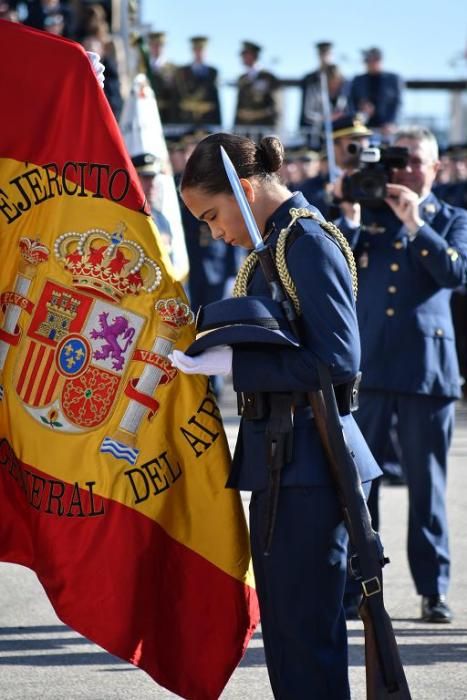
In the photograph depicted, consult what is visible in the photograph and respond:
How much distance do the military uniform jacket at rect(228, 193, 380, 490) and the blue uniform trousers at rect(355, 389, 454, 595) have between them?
7.69 feet

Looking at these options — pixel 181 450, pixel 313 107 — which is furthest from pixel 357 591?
pixel 313 107

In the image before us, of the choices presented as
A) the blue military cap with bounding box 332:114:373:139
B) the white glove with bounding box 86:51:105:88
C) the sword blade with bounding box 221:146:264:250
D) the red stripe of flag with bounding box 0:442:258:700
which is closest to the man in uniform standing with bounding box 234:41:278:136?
the blue military cap with bounding box 332:114:373:139

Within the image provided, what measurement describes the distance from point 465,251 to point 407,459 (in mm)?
967

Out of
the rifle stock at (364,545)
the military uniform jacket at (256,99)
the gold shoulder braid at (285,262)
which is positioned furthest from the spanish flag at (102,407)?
the military uniform jacket at (256,99)

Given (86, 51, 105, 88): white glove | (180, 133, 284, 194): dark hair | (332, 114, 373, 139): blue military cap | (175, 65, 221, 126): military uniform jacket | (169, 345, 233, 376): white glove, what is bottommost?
(169, 345, 233, 376): white glove

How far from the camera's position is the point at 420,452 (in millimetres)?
6293

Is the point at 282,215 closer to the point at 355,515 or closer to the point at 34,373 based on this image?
the point at 355,515

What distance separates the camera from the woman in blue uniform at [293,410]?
3746 millimetres

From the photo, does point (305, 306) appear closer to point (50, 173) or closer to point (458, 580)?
point (50, 173)

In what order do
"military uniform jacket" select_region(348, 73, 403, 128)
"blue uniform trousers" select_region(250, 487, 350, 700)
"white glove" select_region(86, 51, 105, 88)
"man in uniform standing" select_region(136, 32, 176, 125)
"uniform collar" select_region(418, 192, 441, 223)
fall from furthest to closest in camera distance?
"man in uniform standing" select_region(136, 32, 176, 125) < "military uniform jacket" select_region(348, 73, 403, 128) < "uniform collar" select_region(418, 192, 441, 223) < "white glove" select_region(86, 51, 105, 88) < "blue uniform trousers" select_region(250, 487, 350, 700)

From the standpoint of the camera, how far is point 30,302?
14.7 ft

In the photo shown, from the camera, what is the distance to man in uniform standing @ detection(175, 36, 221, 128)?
1803 cm

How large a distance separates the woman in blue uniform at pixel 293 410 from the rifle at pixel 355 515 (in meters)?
0.05

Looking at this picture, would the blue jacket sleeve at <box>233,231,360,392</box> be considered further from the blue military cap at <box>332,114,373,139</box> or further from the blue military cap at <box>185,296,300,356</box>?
the blue military cap at <box>332,114,373,139</box>
